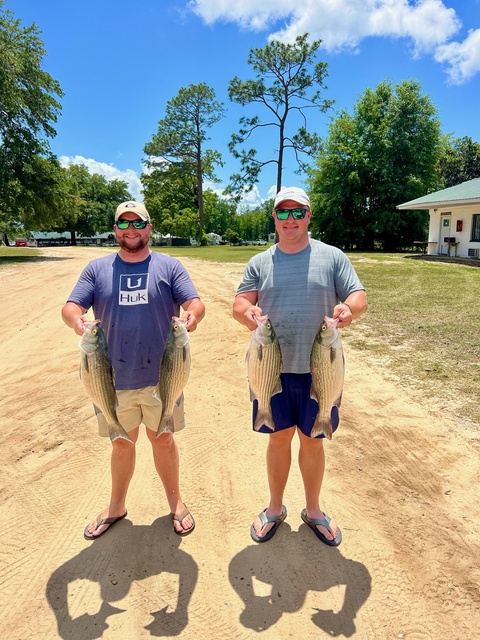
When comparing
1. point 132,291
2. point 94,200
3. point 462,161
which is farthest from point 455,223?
point 94,200

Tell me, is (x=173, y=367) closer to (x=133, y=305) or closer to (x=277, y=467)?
(x=133, y=305)

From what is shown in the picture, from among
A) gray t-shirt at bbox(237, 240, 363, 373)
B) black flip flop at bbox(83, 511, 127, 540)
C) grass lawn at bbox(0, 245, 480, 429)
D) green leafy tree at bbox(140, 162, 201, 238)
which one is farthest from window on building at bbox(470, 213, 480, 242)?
green leafy tree at bbox(140, 162, 201, 238)

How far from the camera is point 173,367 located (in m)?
2.63

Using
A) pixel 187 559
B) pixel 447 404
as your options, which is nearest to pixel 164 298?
pixel 187 559

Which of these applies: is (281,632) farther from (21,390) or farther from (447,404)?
(21,390)

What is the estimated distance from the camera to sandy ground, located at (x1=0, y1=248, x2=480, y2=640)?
261 cm

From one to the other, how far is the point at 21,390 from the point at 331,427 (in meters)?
4.90

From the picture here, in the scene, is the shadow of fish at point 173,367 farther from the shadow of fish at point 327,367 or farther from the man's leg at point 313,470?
the man's leg at point 313,470

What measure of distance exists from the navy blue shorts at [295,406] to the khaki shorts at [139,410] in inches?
22.4

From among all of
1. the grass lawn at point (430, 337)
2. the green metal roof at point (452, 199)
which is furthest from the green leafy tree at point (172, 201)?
the grass lawn at point (430, 337)

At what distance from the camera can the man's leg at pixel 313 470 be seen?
304cm

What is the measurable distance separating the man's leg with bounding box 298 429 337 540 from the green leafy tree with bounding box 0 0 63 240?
28955 mm

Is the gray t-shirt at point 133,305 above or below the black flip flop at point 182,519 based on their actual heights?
above

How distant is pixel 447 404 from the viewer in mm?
5293
